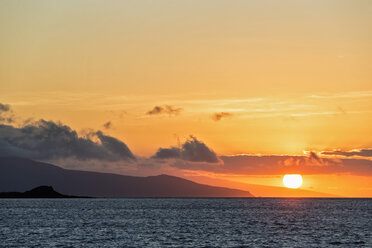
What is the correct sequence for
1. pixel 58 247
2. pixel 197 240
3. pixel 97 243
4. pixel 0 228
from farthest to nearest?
1. pixel 0 228
2. pixel 197 240
3. pixel 97 243
4. pixel 58 247

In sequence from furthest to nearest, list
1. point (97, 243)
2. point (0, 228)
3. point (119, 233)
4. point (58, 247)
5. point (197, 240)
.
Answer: point (0, 228)
point (119, 233)
point (197, 240)
point (97, 243)
point (58, 247)

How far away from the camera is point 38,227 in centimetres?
13425

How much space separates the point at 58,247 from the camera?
310 ft

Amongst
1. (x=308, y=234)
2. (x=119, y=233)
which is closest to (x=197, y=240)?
(x=119, y=233)

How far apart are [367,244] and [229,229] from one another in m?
36.6

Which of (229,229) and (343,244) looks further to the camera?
(229,229)

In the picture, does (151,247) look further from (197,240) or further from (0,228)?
(0,228)

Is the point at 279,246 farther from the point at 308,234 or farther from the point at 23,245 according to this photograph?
the point at 23,245

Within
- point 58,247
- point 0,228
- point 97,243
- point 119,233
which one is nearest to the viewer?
point 58,247

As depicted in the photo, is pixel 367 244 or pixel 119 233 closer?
pixel 367 244

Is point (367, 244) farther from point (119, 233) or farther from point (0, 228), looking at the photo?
point (0, 228)

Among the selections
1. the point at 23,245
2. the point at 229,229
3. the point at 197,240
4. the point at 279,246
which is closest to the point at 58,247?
the point at 23,245

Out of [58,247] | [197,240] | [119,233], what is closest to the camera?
[58,247]

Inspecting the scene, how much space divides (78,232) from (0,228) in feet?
73.3
